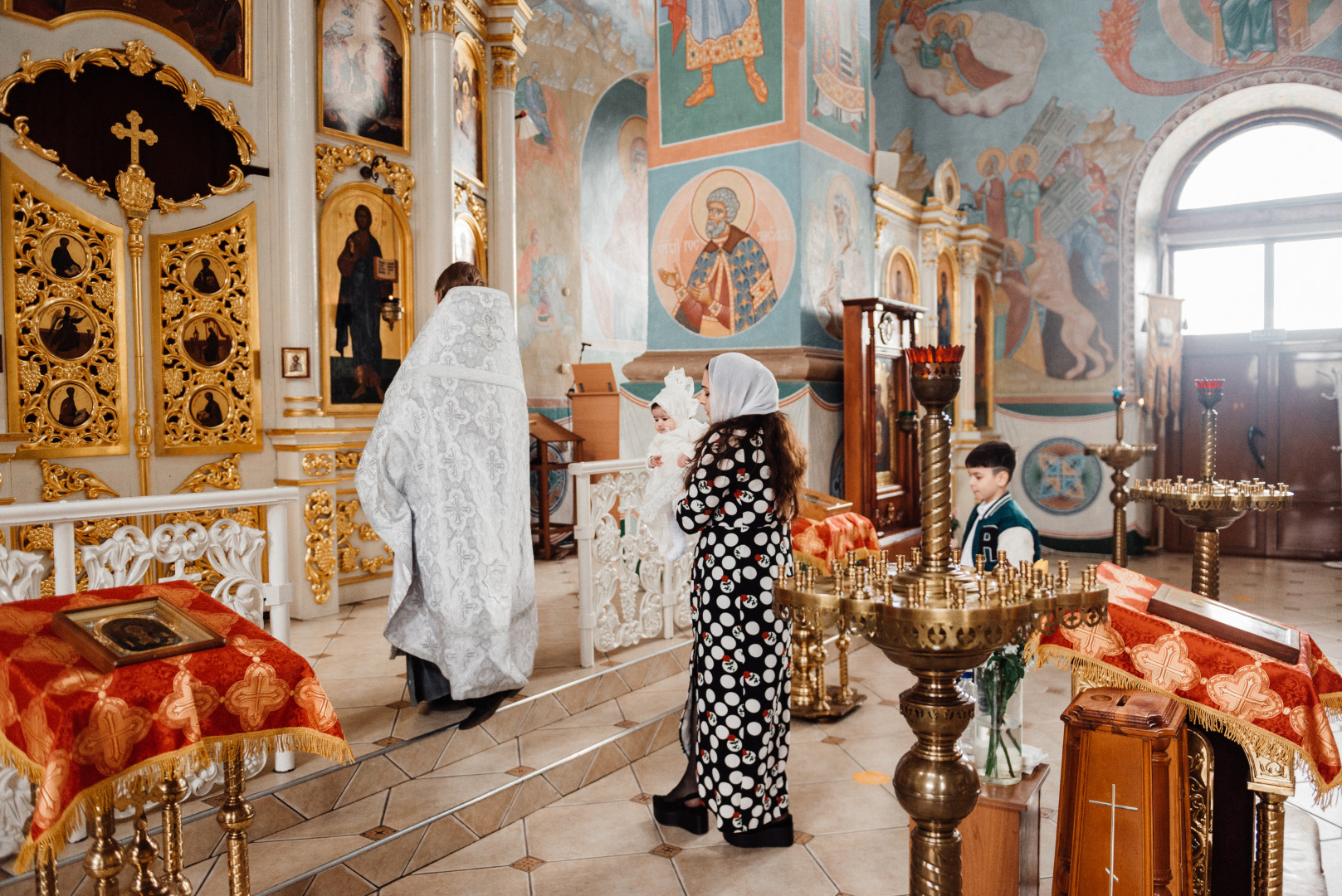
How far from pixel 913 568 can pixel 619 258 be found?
12222mm

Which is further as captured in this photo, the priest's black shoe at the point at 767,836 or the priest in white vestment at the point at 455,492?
the priest in white vestment at the point at 455,492

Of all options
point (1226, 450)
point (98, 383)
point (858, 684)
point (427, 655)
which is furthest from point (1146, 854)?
point (1226, 450)

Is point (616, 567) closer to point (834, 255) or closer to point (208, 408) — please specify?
point (208, 408)

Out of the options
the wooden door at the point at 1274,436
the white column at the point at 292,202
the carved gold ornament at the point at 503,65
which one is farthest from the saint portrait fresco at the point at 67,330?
the wooden door at the point at 1274,436

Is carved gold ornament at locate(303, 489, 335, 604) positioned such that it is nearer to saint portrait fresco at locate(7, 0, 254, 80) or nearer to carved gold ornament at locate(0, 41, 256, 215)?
carved gold ornament at locate(0, 41, 256, 215)

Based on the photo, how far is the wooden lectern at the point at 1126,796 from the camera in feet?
7.81

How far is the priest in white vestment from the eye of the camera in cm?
371

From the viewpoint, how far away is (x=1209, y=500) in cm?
507

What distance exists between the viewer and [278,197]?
6.38m

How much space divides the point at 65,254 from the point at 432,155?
2.77m

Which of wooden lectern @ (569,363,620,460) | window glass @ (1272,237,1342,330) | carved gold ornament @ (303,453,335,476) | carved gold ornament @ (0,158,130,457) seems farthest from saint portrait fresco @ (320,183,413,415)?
window glass @ (1272,237,1342,330)

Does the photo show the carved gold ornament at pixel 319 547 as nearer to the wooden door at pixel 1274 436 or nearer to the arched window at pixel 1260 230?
the wooden door at pixel 1274 436

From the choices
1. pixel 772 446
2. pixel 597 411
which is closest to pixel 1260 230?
pixel 597 411

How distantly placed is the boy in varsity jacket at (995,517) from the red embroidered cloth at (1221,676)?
0.34 m
